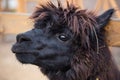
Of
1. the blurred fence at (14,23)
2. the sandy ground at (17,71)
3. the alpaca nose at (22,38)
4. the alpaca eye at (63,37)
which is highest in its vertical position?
the alpaca nose at (22,38)

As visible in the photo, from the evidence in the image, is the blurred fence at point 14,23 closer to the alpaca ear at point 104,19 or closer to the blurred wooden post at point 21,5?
the alpaca ear at point 104,19

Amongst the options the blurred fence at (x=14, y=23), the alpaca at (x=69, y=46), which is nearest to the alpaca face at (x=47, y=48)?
the alpaca at (x=69, y=46)

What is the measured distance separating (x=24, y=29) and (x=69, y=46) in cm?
188

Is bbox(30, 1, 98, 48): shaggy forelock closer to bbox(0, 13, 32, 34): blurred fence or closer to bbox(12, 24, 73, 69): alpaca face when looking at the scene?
bbox(12, 24, 73, 69): alpaca face

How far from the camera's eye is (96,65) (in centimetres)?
388

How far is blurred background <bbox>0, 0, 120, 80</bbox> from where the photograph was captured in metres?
4.35

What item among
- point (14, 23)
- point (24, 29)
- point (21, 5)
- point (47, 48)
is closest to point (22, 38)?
point (47, 48)

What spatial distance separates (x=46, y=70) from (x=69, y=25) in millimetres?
490

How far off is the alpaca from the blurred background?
0.23 meters

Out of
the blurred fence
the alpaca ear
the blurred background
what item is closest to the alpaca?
the alpaca ear

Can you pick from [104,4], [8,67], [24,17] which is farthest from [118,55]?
[8,67]

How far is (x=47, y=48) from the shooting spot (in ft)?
12.9

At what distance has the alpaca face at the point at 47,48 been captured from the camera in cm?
390

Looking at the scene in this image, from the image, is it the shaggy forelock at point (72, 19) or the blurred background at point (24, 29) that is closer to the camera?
the shaggy forelock at point (72, 19)
